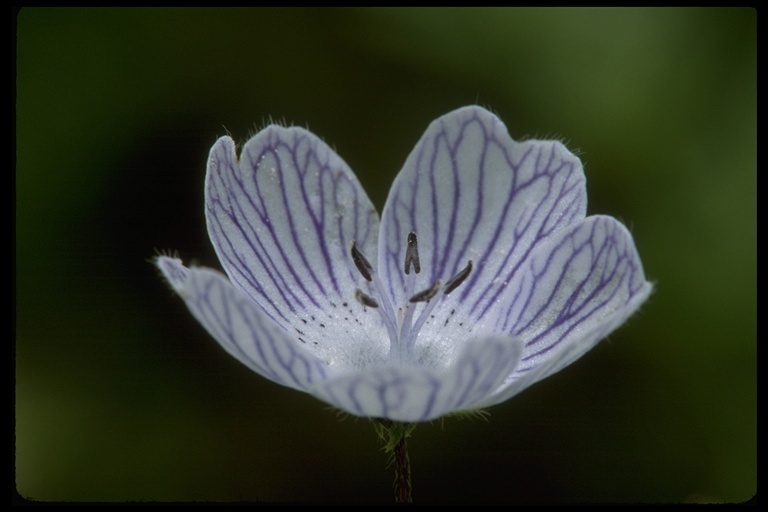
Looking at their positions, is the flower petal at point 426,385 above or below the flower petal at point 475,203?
below

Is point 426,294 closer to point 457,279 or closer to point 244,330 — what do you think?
point 457,279

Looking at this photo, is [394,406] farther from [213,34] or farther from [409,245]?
[213,34]

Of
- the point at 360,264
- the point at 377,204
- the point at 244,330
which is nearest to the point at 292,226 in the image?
the point at 360,264

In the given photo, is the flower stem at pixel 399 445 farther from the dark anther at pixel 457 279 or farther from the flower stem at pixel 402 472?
the dark anther at pixel 457 279

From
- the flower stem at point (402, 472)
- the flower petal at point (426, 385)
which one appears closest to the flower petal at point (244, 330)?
the flower petal at point (426, 385)

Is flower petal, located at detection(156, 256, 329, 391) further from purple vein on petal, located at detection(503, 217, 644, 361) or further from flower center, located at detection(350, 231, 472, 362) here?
purple vein on petal, located at detection(503, 217, 644, 361)
